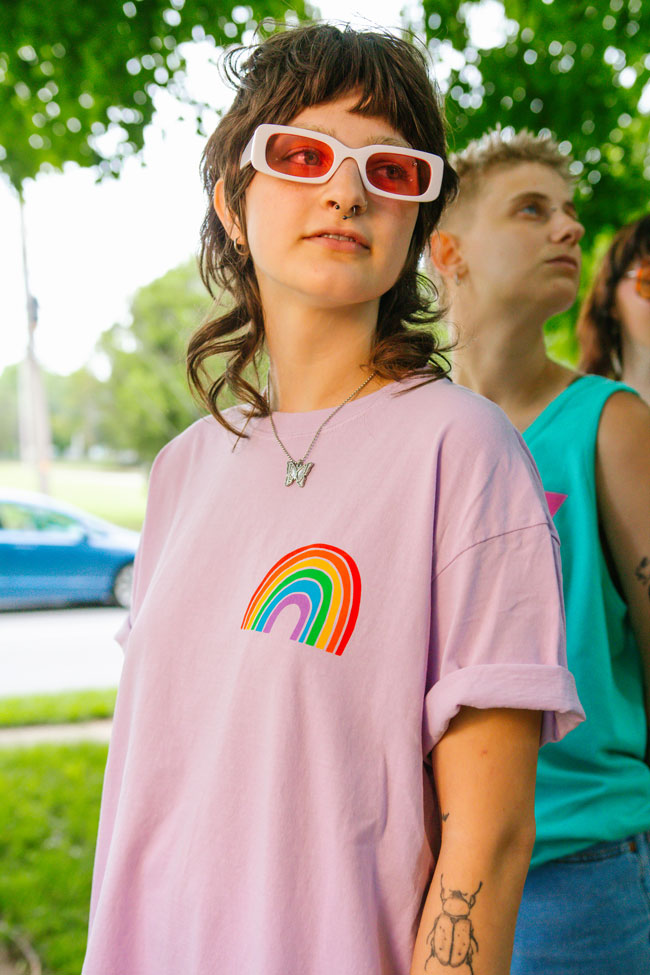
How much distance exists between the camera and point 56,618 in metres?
11.7

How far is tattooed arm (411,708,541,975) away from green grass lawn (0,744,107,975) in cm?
278

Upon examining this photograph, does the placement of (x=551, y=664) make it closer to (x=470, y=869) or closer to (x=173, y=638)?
(x=470, y=869)

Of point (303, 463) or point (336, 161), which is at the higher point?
point (336, 161)

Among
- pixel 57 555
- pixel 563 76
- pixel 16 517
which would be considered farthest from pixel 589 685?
pixel 16 517

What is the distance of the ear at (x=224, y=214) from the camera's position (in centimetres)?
147

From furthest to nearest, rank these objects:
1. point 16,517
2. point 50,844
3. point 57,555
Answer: point 16,517
point 57,555
point 50,844

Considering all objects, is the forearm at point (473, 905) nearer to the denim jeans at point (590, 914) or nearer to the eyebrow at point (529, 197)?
the denim jeans at point (590, 914)

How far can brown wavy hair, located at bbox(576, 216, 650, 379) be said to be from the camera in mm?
2320

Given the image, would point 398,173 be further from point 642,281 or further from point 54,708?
point 54,708

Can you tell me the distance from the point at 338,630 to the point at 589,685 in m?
0.60

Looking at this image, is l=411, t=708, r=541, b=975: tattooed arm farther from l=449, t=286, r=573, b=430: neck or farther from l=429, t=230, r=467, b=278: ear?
l=429, t=230, r=467, b=278: ear

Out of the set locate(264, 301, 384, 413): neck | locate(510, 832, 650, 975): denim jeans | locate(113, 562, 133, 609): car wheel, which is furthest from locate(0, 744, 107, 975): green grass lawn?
locate(113, 562, 133, 609): car wheel

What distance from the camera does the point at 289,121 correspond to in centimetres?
132

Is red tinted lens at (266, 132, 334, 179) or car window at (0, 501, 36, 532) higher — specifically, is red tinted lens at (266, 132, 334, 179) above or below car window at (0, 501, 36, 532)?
above
